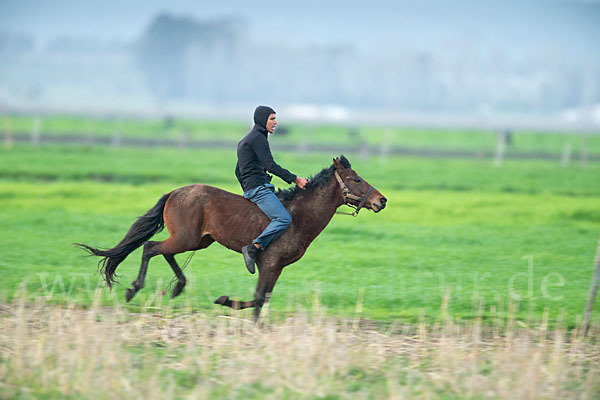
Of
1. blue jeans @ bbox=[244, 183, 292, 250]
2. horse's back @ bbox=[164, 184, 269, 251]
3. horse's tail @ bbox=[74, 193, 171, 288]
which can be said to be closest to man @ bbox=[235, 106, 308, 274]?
blue jeans @ bbox=[244, 183, 292, 250]

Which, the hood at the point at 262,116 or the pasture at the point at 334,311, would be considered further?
the hood at the point at 262,116

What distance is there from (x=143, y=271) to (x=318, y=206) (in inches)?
87.8

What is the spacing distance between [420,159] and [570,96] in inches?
5185

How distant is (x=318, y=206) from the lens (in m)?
9.12

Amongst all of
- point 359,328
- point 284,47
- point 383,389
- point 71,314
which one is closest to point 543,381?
point 383,389

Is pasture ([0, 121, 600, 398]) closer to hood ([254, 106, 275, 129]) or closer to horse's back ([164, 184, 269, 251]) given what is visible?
horse's back ([164, 184, 269, 251])

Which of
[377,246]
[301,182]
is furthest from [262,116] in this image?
[377,246]

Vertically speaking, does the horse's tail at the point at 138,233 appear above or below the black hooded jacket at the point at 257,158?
below

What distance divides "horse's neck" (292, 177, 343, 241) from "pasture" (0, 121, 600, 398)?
1.08m

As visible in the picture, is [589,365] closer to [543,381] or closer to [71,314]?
[543,381]

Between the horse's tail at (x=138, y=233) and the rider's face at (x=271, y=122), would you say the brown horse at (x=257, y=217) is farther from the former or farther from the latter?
the rider's face at (x=271, y=122)

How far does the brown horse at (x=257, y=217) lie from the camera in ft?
29.3

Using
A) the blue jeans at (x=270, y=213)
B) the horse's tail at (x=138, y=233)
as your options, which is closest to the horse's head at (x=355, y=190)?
the blue jeans at (x=270, y=213)

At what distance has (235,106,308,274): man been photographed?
876 centimetres
